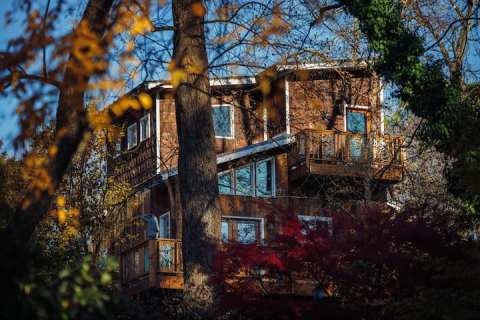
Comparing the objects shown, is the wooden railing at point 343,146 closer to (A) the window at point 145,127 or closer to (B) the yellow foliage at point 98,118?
(A) the window at point 145,127

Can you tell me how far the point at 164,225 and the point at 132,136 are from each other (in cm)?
487

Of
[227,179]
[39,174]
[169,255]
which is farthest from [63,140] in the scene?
[227,179]

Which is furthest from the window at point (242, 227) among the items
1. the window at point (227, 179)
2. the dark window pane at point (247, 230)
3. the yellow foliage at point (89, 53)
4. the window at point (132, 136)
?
the yellow foliage at point (89, 53)

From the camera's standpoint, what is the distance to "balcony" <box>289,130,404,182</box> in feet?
96.0

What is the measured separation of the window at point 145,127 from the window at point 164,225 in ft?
10.6

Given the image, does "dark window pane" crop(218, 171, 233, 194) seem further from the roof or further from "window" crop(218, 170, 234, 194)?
the roof

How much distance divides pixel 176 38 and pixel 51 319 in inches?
368

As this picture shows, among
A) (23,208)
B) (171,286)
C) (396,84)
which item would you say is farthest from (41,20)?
(171,286)

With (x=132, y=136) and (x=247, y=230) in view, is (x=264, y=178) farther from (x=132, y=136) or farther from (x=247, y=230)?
(x=132, y=136)

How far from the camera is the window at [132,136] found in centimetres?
3386

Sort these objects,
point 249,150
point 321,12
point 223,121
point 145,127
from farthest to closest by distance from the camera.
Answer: point 145,127, point 223,121, point 249,150, point 321,12

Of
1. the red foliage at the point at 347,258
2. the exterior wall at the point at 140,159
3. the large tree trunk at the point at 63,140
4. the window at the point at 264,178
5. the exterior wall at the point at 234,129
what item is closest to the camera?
the large tree trunk at the point at 63,140

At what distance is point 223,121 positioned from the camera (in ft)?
104

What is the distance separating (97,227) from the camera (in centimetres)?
2644
